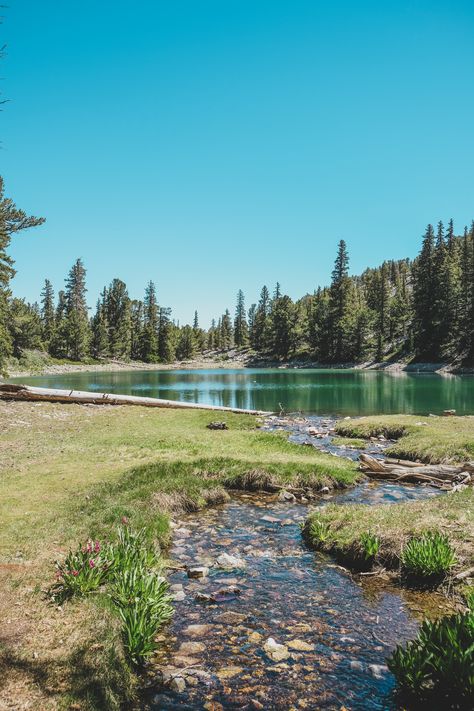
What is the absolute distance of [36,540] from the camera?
9195mm

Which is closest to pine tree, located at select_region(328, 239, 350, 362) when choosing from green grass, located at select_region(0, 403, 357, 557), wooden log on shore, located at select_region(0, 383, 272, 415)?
→ wooden log on shore, located at select_region(0, 383, 272, 415)

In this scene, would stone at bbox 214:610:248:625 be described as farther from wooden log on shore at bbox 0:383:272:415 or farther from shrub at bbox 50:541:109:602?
wooden log on shore at bbox 0:383:272:415

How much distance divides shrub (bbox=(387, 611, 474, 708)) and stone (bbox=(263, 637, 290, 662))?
1572mm

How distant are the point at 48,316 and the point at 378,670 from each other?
171 metres

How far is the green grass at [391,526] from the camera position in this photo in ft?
30.0

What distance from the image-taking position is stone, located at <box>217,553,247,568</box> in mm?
9430

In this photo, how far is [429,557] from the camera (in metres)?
8.33

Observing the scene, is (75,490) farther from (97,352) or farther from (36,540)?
(97,352)

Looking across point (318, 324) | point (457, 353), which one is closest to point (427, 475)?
point (457, 353)

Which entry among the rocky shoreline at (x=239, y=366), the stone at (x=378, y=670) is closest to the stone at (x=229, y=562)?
the stone at (x=378, y=670)

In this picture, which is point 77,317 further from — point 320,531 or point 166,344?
point 320,531

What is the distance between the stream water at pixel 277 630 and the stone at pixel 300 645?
15mm

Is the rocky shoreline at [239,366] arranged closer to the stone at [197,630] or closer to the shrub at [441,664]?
the stone at [197,630]

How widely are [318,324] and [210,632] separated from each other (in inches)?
5991
